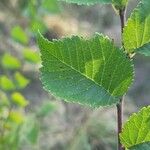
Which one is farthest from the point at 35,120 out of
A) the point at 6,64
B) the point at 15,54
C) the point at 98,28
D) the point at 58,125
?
the point at 98,28

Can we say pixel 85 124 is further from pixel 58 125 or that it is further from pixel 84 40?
pixel 84 40

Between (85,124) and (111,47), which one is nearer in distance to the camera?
(111,47)

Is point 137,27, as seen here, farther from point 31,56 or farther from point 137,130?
point 31,56

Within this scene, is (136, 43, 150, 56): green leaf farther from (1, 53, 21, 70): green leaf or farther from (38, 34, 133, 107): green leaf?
(1, 53, 21, 70): green leaf

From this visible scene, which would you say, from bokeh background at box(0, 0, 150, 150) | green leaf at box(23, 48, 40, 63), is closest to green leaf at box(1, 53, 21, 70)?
bokeh background at box(0, 0, 150, 150)

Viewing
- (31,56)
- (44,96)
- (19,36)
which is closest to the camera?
(31,56)

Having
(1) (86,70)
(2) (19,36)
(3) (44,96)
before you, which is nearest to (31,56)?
(2) (19,36)
